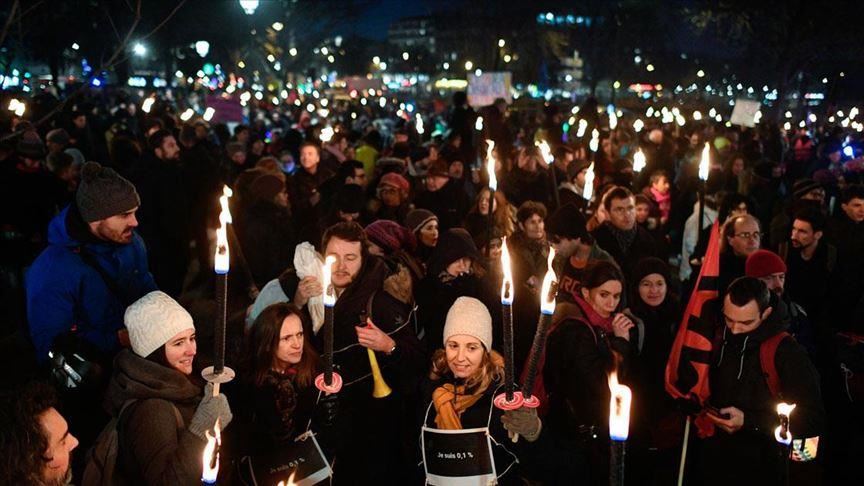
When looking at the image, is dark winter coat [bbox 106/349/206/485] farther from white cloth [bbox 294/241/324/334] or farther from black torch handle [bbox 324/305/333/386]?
white cloth [bbox 294/241/324/334]

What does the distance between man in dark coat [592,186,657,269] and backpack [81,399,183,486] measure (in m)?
4.78

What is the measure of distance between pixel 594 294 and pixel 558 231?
150cm

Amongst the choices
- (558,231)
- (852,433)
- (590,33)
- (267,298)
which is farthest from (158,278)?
(590,33)

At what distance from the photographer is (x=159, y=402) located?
10.7ft

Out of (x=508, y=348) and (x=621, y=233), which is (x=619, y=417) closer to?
(x=508, y=348)

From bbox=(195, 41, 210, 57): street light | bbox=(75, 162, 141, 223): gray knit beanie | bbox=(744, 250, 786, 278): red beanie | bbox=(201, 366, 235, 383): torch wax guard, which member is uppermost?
bbox=(195, 41, 210, 57): street light

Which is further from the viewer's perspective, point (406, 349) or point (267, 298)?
point (267, 298)

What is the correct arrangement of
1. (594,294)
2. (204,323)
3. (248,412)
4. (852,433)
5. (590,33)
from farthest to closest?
1. (590,33)
2. (204,323)
3. (852,433)
4. (594,294)
5. (248,412)

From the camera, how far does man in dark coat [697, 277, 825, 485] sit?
3.85 meters

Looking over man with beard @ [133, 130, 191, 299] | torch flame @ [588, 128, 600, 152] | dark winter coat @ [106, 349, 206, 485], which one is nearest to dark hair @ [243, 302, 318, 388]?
dark winter coat @ [106, 349, 206, 485]

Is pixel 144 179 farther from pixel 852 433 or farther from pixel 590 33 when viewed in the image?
pixel 590 33

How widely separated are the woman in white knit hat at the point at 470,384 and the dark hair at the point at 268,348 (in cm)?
67

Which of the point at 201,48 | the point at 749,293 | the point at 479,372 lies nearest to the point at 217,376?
the point at 479,372

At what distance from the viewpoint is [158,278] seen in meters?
7.99
